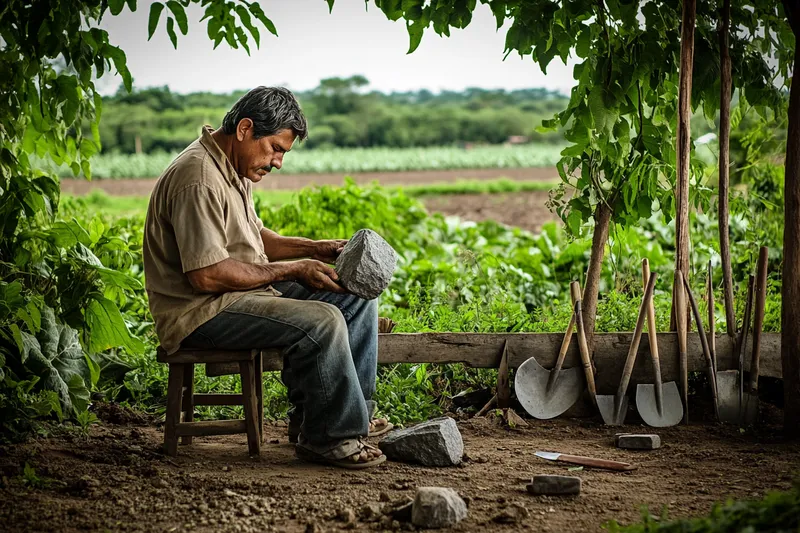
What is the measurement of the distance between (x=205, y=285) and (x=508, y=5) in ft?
6.60

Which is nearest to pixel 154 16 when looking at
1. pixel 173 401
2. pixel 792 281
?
pixel 173 401

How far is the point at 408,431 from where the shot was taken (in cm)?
381

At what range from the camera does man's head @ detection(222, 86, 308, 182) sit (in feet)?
12.4

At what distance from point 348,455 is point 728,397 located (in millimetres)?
2098

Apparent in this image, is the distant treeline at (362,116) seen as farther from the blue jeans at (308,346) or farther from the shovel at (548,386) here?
the blue jeans at (308,346)

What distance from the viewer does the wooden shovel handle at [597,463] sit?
3662 millimetres

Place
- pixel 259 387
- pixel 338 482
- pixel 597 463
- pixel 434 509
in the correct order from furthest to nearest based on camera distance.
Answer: pixel 259 387 < pixel 597 463 < pixel 338 482 < pixel 434 509

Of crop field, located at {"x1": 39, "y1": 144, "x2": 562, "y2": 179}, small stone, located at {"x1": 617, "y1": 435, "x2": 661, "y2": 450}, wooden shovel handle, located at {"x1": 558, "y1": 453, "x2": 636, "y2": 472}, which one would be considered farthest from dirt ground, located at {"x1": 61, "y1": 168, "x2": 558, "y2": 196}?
wooden shovel handle, located at {"x1": 558, "y1": 453, "x2": 636, "y2": 472}

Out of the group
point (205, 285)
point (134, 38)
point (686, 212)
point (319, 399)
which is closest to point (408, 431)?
point (319, 399)

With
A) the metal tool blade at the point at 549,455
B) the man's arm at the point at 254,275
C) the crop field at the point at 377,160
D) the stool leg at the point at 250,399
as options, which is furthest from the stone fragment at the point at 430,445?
Result: the crop field at the point at 377,160

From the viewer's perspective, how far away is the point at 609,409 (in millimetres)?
4504

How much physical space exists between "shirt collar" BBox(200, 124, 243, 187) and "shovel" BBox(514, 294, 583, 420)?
185 centimetres

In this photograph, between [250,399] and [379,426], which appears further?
[379,426]

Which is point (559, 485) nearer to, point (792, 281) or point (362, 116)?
point (792, 281)
